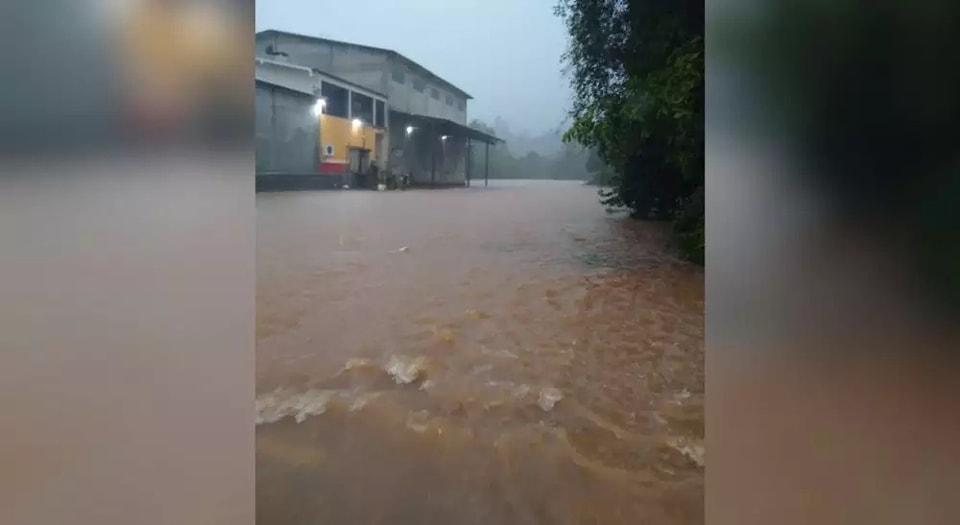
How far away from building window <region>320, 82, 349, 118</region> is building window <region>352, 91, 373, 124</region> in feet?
0.06

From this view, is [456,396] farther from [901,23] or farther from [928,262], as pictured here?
[901,23]

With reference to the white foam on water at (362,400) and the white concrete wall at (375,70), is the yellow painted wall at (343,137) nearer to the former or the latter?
the white concrete wall at (375,70)

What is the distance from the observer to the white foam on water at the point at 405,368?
1.13 m

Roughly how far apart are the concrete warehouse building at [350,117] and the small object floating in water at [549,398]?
1.46 ft

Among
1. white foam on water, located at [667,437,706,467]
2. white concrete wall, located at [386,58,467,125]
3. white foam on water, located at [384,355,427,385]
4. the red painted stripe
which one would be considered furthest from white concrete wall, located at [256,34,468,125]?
white foam on water, located at [667,437,706,467]

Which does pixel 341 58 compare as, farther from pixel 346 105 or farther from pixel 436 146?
pixel 436 146

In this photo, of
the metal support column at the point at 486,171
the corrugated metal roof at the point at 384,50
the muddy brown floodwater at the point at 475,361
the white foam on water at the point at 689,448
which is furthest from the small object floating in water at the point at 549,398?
the corrugated metal roof at the point at 384,50

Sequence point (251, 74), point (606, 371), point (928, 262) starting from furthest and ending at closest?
point (251, 74) < point (606, 371) < point (928, 262)

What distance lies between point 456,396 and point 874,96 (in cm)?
75

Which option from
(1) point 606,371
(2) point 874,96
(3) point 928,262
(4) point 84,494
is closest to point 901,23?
(2) point 874,96

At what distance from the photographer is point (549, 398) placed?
1.07 meters

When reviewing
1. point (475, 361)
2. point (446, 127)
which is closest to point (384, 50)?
point (446, 127)

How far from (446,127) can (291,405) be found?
560 millimetres

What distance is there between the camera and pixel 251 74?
119 centimetres
